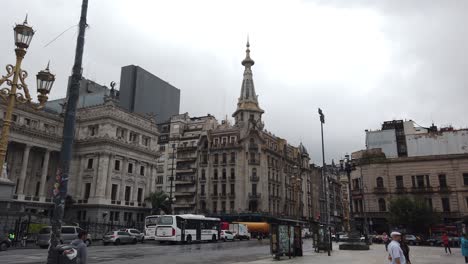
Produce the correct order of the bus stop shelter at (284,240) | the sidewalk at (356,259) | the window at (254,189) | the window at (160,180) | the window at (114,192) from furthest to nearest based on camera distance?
the window at (160,180) < the window at (254,189) < the window at (114,192) < the bus stop shelter at (284,240) < the sidewalk at (356,259)

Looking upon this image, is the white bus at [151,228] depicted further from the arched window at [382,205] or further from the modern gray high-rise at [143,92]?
the arched window at [382,205]

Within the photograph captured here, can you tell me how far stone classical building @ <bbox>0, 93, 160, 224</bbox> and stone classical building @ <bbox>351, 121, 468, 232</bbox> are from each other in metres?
35.2

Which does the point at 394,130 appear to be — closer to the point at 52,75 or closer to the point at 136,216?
the point at 136,216

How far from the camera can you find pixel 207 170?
2901 inches

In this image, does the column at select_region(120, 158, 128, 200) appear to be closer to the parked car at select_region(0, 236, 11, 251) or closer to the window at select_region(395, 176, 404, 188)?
the parked car at select_region(0, 236, 11, 251)

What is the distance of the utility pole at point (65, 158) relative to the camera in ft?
23.4

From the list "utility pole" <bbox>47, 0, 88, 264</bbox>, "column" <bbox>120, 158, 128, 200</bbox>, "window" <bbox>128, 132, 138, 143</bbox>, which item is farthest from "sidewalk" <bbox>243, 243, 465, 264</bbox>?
"window" <bbox>128, 132, 138, 143</bbox>

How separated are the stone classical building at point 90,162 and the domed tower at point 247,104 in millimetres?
28363

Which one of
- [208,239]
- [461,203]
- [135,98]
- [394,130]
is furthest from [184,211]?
[461,203]

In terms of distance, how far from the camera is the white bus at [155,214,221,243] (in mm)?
35531

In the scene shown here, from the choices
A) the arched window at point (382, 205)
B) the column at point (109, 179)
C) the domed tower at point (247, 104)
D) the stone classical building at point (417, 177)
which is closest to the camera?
the column at point (109, 179)

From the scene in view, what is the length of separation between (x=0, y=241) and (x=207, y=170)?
49.6 metres

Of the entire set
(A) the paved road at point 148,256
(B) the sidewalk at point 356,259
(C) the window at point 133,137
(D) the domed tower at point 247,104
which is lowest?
(A) the paved road at point 148,256

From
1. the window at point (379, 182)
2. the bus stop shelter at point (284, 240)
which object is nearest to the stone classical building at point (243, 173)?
the window at point (379, 182)
